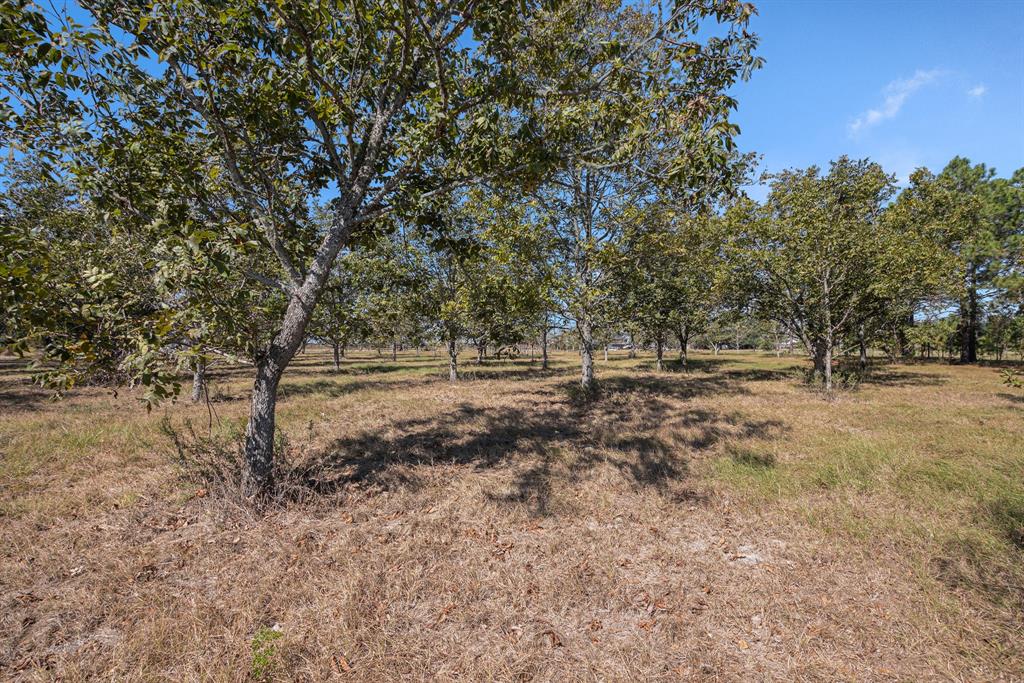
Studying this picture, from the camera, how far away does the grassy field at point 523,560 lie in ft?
12.0

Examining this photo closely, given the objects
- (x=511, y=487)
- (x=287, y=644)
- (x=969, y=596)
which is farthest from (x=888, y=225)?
(x=287, y=644)

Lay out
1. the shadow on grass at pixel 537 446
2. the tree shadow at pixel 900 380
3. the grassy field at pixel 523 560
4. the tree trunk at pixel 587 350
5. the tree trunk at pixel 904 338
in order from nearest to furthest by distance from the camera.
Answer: the grassy field at pixel 523 560 < the shadow on grass at pixel 537 446 < the tree trunk at pixel 587 350 < the tree shadow at pixel 900 380 < the tree trunk at pixel 904 338

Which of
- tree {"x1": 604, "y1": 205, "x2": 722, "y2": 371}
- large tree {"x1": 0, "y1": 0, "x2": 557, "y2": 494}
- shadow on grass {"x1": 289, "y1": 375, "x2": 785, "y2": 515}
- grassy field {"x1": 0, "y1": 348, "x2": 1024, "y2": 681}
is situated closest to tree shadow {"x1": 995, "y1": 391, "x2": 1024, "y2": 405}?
grassy field {"x1": 0, "y1": 348, "x2": 1024, "y2": 681}

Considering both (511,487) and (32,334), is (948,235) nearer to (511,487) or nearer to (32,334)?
(511,487)

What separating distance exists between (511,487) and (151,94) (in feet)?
30.3

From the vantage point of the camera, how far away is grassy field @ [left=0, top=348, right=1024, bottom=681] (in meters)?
3.67

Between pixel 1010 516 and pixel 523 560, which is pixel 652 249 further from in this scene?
pixel 523 560

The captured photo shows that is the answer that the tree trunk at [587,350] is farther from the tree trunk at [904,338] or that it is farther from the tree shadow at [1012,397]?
the tree trunk at [904,338]

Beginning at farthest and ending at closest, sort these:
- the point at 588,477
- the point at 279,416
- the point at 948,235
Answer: the point at 948,235 → the point at 279,416 → the point at 588,477

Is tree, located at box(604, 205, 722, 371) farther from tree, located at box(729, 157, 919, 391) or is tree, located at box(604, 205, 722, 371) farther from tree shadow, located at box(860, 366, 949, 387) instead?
tree shadow, located at box(860, 366, 949, 387)

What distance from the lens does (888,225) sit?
59.3 ft

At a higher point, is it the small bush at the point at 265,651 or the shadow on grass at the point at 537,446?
the shadow on grass at the point at 537,446

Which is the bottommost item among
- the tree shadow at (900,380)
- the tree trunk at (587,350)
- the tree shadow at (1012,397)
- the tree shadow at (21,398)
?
the tree shadow at (1012,397)

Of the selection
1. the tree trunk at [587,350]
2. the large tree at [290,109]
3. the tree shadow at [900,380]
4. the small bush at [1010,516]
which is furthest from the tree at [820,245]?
the large tree at [290,109]
